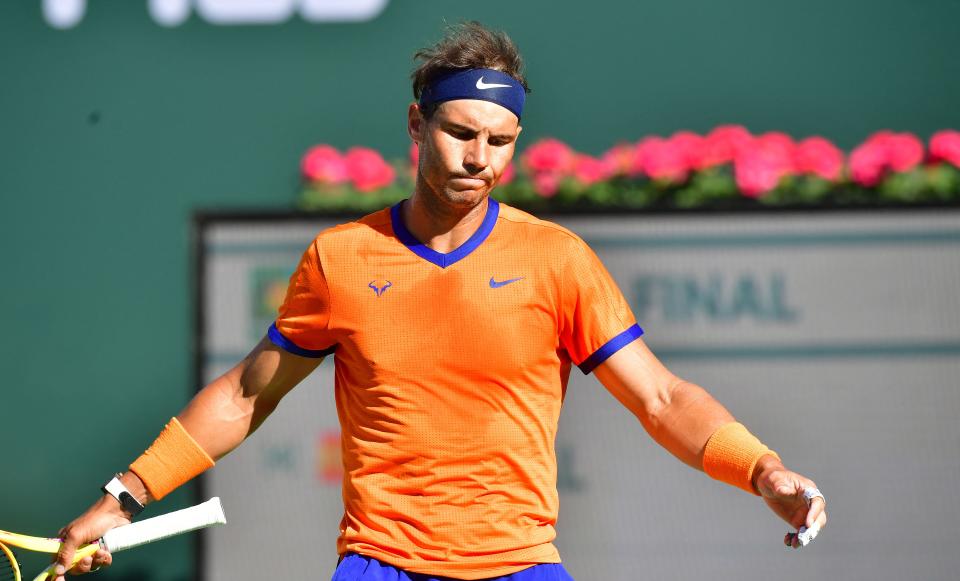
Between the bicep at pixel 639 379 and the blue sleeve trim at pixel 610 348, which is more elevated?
the blue sleeve trim at pixel 610 348

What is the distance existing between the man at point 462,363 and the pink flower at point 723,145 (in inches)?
101

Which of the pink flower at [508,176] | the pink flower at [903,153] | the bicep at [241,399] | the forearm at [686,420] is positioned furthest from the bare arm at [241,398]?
the pink flower at [903,153]

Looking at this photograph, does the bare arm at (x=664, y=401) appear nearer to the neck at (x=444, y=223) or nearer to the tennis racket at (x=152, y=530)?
the neck at (x=444, y=223)

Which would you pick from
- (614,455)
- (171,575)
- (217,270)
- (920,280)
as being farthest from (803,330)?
(171,575)

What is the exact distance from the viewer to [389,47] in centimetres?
665

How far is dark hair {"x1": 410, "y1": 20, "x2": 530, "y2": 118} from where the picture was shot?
3279 millimetres

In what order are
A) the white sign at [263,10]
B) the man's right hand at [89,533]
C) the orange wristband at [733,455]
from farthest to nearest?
the white sign at [263,10] → the man's right hand at [89,533] → the orange wristband at [733,455]

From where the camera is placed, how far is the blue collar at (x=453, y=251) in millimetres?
3307

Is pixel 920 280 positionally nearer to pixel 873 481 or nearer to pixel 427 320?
pixel 873 481

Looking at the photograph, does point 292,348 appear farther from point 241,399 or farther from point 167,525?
point 167,525

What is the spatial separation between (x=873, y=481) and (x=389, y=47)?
3.22 m

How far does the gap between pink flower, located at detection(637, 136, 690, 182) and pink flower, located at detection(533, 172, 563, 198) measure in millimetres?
400

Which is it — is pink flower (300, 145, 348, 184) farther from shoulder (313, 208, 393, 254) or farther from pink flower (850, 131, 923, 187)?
shoulder (313, 208, 393, 254)

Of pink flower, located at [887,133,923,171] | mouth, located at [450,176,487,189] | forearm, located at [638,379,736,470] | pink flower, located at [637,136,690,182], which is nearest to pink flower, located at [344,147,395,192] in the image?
pink flower, located at [637,136,690,182]
